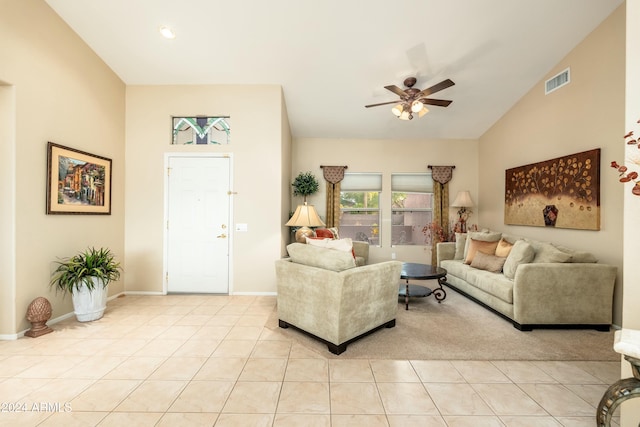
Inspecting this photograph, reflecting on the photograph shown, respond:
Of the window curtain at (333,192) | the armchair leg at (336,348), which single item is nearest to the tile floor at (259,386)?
the armchair leg at (336,348)

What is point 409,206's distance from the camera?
6.09 m

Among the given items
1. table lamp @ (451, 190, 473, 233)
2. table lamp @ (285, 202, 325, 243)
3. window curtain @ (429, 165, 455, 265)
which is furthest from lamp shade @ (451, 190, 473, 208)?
table lamp @ (285, 202, 325, 243)

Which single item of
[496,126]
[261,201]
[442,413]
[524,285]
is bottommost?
[442,413]

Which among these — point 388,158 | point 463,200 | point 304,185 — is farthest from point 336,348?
point 388,158

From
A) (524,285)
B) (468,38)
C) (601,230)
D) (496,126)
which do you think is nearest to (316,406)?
(524,285)

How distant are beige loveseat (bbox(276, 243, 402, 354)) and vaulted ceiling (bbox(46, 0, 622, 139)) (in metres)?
2.63

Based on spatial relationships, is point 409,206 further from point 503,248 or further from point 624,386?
point 624,386

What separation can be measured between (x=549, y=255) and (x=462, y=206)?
8.28ft

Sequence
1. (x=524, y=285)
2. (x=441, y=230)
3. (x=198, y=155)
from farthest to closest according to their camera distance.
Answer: (x=441, y=230) < (x=198, y=155) < (x=524, y=285)

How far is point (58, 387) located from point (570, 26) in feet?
20.5

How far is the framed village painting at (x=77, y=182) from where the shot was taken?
10.1ft

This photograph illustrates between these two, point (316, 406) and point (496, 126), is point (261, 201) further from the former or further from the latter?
point (496, 126)

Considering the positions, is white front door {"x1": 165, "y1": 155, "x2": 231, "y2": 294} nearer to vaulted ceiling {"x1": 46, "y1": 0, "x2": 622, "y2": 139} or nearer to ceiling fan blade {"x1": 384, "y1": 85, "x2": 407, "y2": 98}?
vaulted ceiling {"x1": 46, "y1": 0, "x2": 622, "y2": 139}

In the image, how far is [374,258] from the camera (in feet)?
19.8
